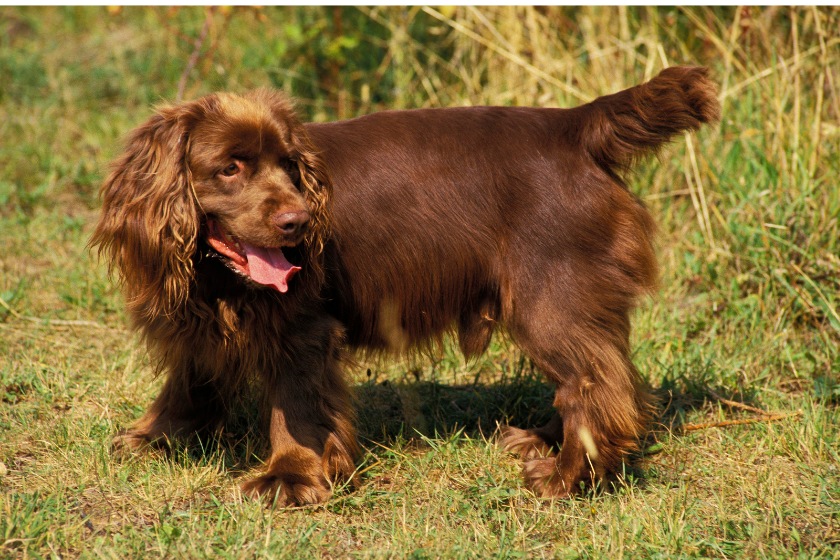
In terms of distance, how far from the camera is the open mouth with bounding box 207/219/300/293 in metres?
2.56

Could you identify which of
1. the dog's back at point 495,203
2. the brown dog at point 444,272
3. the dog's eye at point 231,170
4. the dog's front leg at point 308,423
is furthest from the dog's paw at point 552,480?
the dog's eye at point 231,170

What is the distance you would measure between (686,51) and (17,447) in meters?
4.55

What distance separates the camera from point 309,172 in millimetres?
2697

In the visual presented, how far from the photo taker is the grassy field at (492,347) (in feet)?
8.70

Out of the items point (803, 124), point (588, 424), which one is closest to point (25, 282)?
point (588, 424)

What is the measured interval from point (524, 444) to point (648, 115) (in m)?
1.43

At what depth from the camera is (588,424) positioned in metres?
2.95

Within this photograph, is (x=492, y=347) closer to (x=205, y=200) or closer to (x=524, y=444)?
(x=524, y=444)

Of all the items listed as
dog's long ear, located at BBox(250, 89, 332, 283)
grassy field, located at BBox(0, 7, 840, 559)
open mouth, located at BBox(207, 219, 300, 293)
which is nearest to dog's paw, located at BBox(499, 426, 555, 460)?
grassy field, located at BBox(0, 7, 840, 559)

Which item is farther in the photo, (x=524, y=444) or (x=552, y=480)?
(x=524, y=444)

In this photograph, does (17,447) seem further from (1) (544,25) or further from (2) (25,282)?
(1) (544,25)

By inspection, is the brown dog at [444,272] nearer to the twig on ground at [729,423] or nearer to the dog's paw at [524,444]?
the dog's paw at [524,444]

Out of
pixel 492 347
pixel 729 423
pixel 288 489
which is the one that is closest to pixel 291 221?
pixel 288 489

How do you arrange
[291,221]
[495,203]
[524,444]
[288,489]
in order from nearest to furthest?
[291,221] < [288,489] < [495,203] < [524,444]
